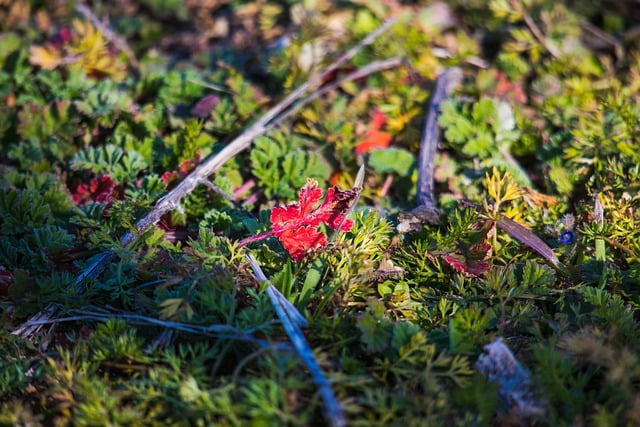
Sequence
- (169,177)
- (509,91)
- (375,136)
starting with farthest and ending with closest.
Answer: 1. (509,91)
2. (375,136)
3. (169,177)

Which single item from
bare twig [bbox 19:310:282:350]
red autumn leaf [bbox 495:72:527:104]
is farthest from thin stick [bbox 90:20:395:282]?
red autumn leaf [bbox 495:72:527:104]

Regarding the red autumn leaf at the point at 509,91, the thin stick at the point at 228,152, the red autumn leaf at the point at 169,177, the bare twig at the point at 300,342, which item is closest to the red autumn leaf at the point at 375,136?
the thin stick at the point at 228,152

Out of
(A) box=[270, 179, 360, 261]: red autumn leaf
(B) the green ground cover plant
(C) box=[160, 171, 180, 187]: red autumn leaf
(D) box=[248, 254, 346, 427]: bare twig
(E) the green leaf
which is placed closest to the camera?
(D) box=[248, 254, 346, 427]: bare twig

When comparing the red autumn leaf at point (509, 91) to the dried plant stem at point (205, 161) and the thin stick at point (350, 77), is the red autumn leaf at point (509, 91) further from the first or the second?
the dried plant stem at point (205, 161)

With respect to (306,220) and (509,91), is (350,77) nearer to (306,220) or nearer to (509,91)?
(509,91)

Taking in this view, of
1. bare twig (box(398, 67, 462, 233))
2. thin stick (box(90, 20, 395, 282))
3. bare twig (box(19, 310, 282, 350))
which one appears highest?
thin stick (box(90, 20, 395, 282))

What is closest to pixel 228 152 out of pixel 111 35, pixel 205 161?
pixel 205 161

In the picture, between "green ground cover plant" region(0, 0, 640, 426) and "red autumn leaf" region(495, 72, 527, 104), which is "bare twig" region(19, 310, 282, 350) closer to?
"green ground cover plant" region(0, 0, 640, 426)
